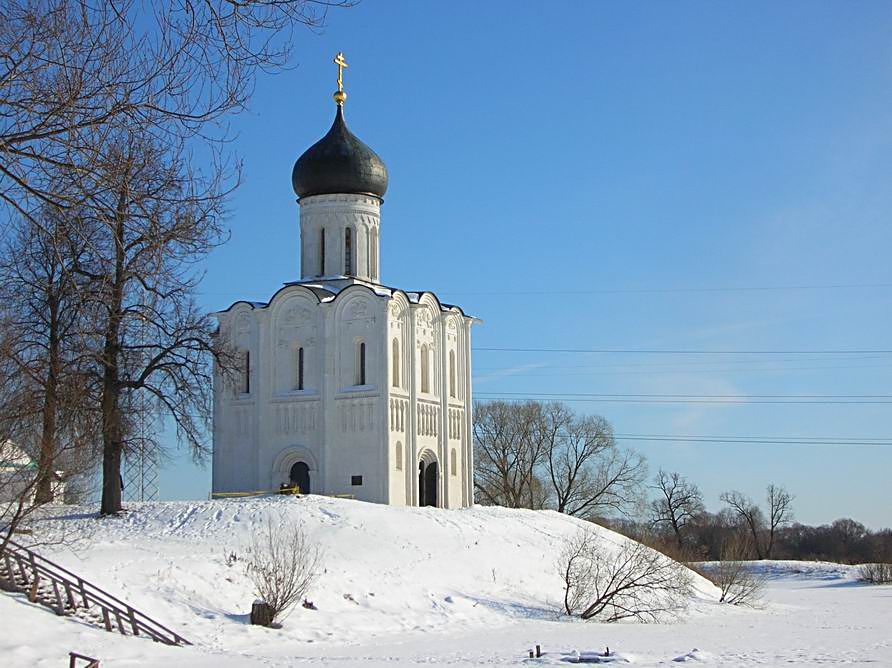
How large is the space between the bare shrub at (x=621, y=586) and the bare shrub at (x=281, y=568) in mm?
6194

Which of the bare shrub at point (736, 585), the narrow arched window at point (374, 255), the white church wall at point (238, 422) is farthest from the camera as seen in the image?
the narrow arched window at point (374, 255)

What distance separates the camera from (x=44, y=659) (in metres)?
17.1

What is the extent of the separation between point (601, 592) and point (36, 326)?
604 inches

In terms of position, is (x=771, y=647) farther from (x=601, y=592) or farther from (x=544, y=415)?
(x=544, y=415)

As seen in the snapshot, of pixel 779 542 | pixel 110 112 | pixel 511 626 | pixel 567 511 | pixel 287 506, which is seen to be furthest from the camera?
pixel 779 542

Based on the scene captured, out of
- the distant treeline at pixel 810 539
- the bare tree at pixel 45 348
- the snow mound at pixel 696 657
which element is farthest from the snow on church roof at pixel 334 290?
the distant treeline at pixel 810 539

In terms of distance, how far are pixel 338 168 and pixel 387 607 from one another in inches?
702

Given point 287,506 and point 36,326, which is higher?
point 36,326

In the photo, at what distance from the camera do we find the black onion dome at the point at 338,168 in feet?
126

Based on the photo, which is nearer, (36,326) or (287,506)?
(36,326)

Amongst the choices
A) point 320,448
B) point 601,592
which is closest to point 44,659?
point 601,592

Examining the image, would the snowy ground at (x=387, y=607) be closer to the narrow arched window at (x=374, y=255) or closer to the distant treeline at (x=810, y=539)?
the narrow arched window at (x=374, y=255)

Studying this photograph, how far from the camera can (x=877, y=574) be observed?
1956 inches

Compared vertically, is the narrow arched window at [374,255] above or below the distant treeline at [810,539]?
above
